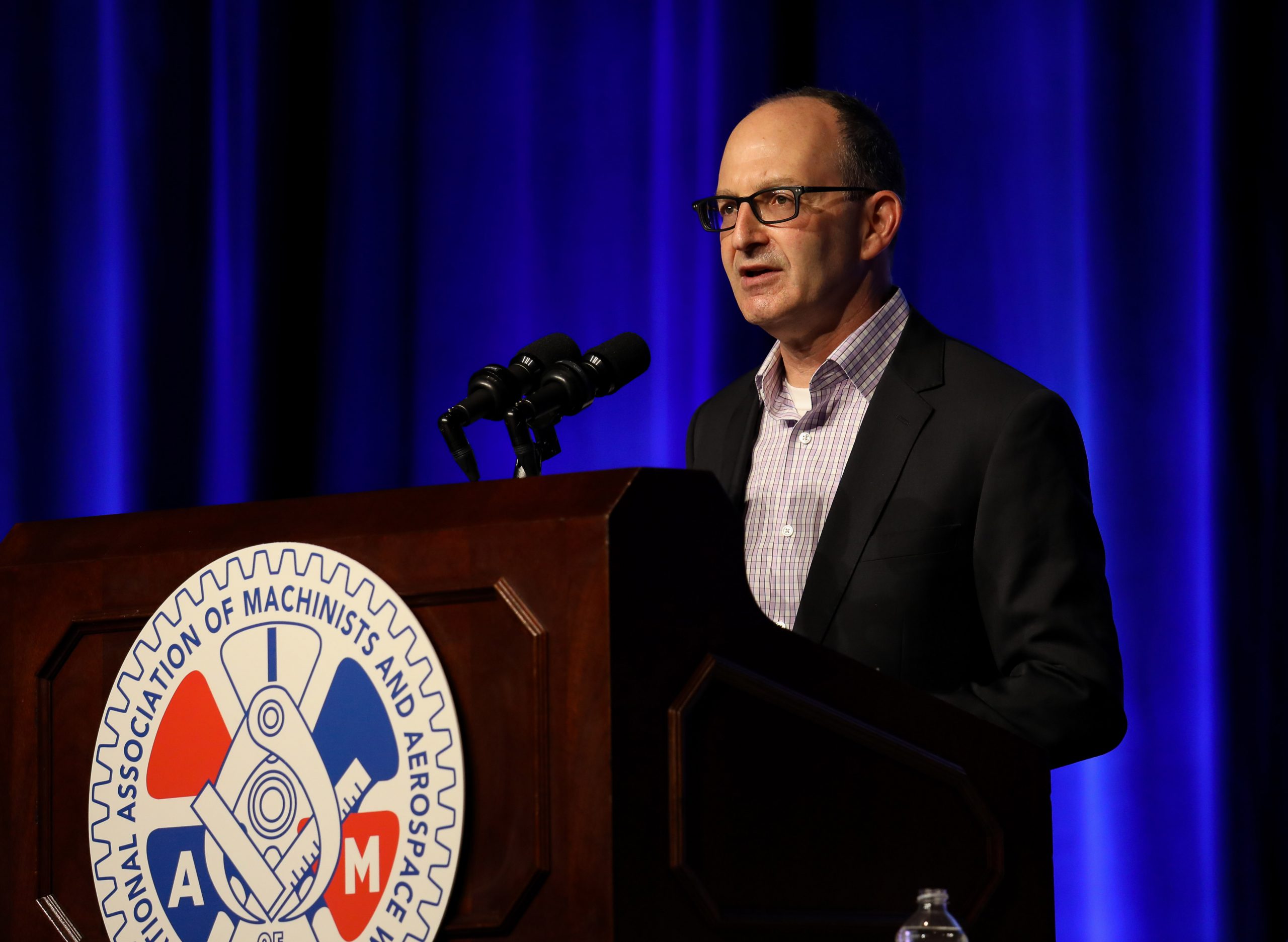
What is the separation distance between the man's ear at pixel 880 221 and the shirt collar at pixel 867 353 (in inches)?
3.0

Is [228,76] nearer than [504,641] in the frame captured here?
No

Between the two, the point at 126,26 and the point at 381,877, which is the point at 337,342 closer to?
the point at 126,26

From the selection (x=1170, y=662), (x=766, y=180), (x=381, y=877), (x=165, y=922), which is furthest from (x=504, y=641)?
(x=1170, y=662)

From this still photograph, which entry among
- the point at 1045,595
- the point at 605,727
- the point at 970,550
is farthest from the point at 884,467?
the point at 605,727

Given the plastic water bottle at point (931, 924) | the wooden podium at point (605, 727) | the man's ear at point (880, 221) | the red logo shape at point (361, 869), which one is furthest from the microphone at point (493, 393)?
the man's ear at point (880, 221)

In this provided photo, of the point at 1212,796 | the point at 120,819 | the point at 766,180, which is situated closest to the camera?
the point at 120,819

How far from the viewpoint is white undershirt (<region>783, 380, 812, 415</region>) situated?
215 centimetres

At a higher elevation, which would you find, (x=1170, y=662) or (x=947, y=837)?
(x=947, y=837)

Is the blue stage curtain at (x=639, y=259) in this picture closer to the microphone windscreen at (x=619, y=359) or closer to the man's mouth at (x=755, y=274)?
the man's mouth at (x=755, y=274)

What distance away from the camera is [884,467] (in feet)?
6.04

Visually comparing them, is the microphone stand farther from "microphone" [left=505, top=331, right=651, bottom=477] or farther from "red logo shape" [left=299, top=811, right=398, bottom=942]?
"red logo shape" [left=299, top=811, right=398, bottom=942]

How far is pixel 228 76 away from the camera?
3.43m

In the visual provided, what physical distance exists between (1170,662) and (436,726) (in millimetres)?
2040

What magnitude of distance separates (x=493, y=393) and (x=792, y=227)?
0.77 meters
